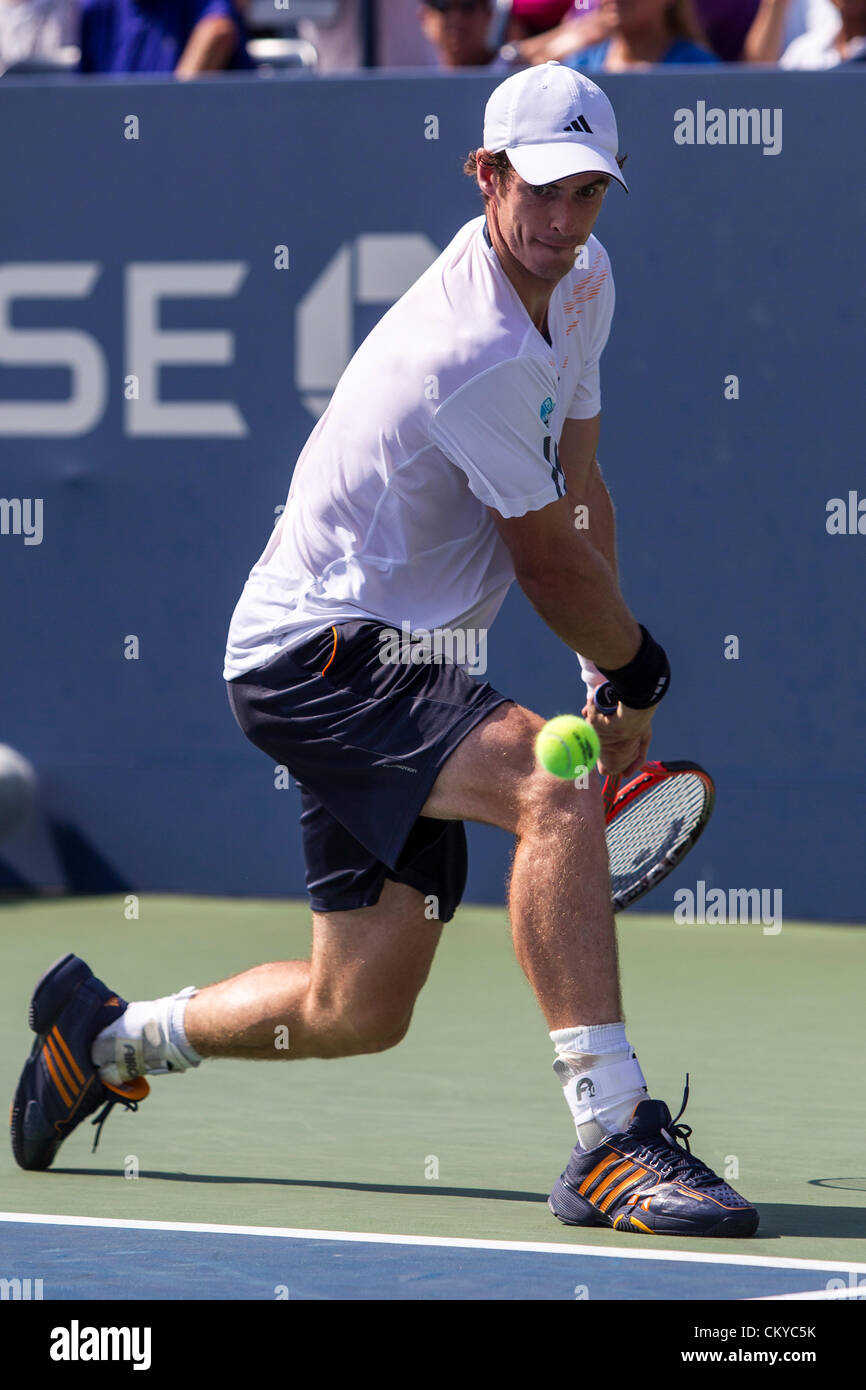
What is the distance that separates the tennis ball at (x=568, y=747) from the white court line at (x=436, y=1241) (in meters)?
0.73

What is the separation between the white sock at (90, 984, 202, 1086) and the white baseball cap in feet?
5.28

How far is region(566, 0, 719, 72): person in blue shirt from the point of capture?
7.46 meters

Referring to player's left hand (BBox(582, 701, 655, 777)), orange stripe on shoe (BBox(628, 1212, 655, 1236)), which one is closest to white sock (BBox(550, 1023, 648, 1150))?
orange stripe on shoe (BBox(628, 1212, 655, 1236))

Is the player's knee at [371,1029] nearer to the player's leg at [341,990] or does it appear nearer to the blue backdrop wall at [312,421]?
the player's leg at [341,990]

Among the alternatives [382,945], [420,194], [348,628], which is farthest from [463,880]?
[420,194]

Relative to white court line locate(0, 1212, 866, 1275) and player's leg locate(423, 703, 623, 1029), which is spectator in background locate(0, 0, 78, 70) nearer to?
player's leg locate(423, 703, 623, 1029)

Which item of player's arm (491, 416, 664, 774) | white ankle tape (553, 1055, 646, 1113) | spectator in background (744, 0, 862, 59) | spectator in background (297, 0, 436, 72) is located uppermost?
spectator in background (297, 0, 436, 72)

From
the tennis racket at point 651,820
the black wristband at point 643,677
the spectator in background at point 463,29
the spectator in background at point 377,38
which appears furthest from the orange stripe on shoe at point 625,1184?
the spectator in background at point 377,38

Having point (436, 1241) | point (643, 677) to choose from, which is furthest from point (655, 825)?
point (436, 1241)

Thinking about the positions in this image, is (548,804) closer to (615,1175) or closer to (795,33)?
(615,1175)

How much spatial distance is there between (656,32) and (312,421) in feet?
5.26

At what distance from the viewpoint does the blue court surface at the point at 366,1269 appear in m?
3.45

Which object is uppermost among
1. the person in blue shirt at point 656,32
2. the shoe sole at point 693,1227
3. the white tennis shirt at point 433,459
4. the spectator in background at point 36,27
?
the spectator in background at point 36,27
